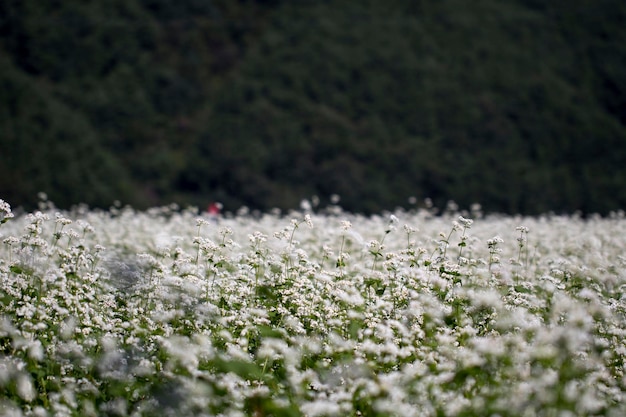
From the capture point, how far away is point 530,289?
6.93 m

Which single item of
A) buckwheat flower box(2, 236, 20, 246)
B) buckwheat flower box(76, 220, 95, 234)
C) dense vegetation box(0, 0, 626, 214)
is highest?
dense vegetation box(0, 0, 626, 214)

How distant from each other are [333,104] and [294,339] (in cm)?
3291

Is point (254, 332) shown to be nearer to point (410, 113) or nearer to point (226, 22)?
point (410, 113)

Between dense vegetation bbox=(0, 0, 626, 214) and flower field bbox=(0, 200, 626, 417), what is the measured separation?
2430 cm

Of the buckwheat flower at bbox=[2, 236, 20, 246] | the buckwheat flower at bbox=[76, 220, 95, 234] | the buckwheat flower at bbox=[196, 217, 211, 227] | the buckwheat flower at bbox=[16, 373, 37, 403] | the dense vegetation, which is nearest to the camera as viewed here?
the buckwheat flower at bbox=[16, 373, 37, 403]

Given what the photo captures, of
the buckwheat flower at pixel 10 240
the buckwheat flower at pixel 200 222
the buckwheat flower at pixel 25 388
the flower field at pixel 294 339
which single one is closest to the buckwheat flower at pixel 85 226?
the flower field at pixel 294 339

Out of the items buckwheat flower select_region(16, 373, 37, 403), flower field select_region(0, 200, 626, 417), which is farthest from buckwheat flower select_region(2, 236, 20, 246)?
buckwheat flower select_region(16, 373, 37, 403)

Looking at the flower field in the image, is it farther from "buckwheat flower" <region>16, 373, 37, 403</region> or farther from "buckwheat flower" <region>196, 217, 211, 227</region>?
"buckwheat flower" <region>196, 217, 211, 227</region>

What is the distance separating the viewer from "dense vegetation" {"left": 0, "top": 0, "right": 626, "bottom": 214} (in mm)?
33031

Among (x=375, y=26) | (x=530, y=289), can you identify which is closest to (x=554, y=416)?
(x=530, y=289)

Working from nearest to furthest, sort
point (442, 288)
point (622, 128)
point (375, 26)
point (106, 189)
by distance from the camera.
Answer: point (442, 288), point (106, 189), point (622, 128), point (375, 26)

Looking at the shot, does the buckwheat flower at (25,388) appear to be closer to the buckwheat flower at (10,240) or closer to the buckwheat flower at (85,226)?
the buckwheat flower at (10,240)

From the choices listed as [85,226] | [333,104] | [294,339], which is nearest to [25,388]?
[294,339]

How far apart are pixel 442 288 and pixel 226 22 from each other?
130 ft
